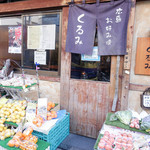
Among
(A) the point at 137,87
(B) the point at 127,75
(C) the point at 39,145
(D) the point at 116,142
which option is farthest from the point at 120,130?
(C) the point at 39,145

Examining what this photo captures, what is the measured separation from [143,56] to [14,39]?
4437 mm

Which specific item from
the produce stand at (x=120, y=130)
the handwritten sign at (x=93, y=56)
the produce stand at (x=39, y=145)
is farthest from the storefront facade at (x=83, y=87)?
the produce stand at (x=39, y=145)

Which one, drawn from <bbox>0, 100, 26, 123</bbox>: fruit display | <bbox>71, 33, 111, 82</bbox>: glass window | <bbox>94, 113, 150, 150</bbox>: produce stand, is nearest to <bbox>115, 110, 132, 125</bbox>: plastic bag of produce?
<bbox>94, 113, 150, 150</bbox>: produce stand

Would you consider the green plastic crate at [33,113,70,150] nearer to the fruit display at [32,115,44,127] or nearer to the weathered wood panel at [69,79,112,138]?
the fruit display at [32,115,44,127]

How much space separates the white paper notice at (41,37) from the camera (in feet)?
15.1

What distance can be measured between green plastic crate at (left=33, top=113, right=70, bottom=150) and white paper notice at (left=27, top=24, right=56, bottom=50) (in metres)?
2.35

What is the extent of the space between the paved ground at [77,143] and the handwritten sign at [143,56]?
93.8 inches

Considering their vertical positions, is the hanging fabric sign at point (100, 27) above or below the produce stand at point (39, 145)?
above

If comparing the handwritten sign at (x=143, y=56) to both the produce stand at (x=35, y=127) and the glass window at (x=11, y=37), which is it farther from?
the glass window at (x=11, y=37)

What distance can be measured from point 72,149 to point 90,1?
13.1 ft

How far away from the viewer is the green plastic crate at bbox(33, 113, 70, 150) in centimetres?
316

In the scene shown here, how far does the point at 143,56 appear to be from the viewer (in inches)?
143

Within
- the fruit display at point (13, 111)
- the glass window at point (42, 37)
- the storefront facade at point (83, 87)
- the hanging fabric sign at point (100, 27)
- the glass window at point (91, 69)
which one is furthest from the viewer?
the glass window at point (42, 37)

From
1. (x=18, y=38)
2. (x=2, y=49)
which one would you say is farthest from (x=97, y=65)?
(x=2, y=49)
